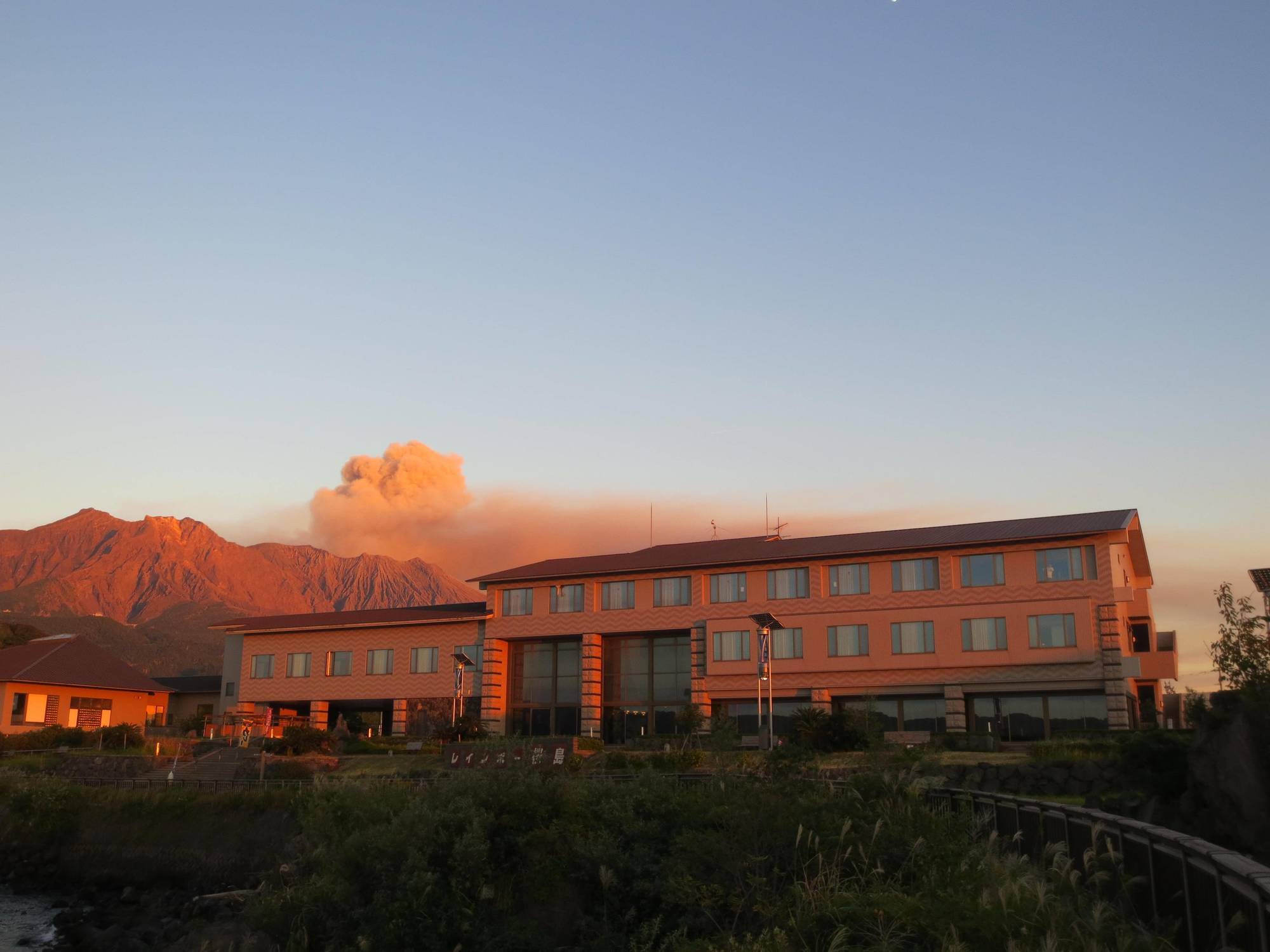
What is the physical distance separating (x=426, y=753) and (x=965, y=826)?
121 feet

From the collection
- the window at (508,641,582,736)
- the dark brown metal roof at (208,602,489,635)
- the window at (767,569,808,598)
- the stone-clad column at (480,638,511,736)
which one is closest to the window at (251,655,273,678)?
the dark brown metal roof at (208,602,489,635)

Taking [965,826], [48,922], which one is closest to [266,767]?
[48,922]

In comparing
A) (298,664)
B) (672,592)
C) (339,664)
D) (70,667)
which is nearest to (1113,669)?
(672,592)

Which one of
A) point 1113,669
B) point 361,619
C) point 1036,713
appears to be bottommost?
point 1036,713

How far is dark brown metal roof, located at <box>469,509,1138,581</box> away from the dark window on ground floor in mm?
7272

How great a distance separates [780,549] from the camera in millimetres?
59312

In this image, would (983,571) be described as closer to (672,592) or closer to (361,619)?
(672,592)

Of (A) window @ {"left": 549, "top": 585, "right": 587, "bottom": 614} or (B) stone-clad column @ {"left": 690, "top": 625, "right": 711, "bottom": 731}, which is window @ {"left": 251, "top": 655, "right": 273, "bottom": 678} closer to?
(A) window @ {"left": 549, "top": 585, "right": 587, "bottom": 614}

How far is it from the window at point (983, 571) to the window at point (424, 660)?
31.0 metres

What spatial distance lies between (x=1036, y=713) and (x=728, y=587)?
16607mm

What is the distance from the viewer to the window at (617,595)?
6272 cm

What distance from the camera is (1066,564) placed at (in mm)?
52125

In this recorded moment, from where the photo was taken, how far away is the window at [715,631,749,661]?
58.6 metres

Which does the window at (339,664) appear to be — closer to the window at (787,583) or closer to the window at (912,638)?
the window at (787,583)
